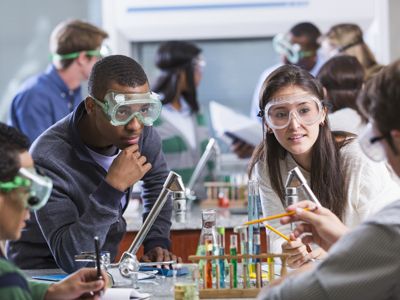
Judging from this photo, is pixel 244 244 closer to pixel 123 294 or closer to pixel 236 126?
pixel 123 294

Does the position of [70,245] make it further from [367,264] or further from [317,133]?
[367,264]

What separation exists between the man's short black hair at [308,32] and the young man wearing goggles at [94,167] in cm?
300

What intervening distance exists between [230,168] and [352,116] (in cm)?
205

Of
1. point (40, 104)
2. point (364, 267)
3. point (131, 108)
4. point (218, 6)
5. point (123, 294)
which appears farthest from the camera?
point (218, 6)

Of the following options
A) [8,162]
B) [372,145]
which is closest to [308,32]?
[372,145]

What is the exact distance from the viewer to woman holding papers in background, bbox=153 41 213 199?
18.4ft

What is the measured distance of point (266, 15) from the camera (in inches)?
259

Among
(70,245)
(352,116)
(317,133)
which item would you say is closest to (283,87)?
(317,133)

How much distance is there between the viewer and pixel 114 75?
3213 millimetres

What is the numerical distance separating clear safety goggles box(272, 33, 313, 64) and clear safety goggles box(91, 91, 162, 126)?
3.06 m

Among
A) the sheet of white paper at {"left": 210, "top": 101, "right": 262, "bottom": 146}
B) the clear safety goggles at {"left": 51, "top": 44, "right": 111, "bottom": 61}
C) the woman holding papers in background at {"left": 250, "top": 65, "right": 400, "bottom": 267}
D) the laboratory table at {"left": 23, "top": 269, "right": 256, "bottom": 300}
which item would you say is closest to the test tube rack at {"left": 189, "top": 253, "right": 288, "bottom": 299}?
the laboratory table at {"left": 23, "top": 269, "right": 256, "bottom": 300}

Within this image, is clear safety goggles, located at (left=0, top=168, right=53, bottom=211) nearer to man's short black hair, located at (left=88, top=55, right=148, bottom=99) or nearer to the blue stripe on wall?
man's short black hair, located at (left=88, top=55, right=148, bottom=99)

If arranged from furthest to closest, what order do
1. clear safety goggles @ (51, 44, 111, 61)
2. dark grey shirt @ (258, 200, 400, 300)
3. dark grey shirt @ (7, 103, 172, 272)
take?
clear safety goggles @ (51, 44, 111, 61) < dark grey shirt @ (7, 103, 172, 272) < dark grey shirt @ (258, 200, 400, 300)

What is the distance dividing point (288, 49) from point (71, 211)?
128 inches
